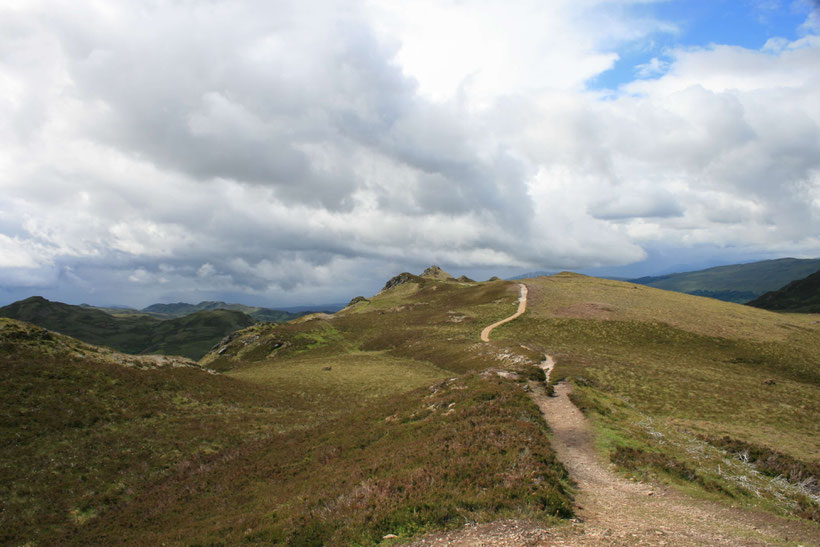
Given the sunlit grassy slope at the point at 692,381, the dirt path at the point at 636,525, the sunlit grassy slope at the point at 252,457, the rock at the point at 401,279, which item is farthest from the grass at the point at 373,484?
the rock at the point at 401,279

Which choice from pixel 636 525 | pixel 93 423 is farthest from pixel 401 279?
pixel 636 525

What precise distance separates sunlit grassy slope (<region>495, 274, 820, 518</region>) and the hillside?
22 centimetres

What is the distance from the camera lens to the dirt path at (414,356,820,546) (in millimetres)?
Answer: 10758

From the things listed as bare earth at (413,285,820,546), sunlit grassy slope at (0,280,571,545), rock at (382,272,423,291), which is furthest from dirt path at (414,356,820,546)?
rock at (382,272,423,291)

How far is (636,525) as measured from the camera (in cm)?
1199

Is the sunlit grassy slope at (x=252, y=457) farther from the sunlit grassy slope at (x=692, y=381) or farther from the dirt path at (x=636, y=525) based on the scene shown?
the sunlit grassy slope at (x=692, y=381)

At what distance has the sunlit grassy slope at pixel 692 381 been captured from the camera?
59.6 ft

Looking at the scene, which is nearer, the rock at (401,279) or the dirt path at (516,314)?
the dirt path at (516,314)

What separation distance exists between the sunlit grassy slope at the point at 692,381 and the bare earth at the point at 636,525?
7.46 ft

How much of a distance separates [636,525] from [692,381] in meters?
37.0

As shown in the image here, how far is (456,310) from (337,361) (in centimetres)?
4069

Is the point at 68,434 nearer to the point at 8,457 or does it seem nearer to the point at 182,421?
the point at 8,457

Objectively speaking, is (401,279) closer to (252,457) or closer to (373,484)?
(252,457)

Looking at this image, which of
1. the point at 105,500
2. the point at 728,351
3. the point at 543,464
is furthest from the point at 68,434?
the point at 728,351
